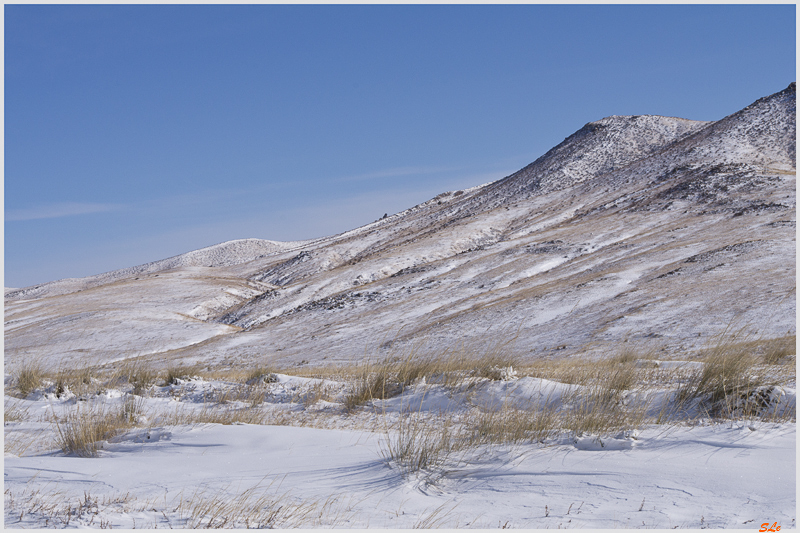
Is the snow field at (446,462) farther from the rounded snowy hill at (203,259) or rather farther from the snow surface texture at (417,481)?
the rounded snowy hill at (203,259)

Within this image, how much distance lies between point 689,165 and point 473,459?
45730mm

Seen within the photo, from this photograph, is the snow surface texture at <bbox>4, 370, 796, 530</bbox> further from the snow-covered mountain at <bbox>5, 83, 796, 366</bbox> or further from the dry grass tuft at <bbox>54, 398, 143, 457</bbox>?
the snow-covered mountain at <bbox>5, 83, 796, 366</bbox>

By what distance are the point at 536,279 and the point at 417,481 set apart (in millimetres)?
24257

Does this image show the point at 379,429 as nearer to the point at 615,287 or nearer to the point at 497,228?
the point at 615,287

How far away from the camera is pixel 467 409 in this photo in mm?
6531

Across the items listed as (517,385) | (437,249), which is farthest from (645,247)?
(517,385)

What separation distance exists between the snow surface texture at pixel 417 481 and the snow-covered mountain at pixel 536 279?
7.44 metres

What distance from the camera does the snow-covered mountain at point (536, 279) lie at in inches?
712

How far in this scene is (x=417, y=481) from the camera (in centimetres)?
404

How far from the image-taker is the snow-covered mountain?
1808 centimetres

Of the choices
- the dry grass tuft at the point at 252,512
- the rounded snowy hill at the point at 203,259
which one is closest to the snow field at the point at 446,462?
the dry grass tuft at the point at 252,512

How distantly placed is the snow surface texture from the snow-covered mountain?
7441mm

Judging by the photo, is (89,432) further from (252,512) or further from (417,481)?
(417,481)

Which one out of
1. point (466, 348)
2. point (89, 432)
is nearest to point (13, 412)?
point (89, 432)
